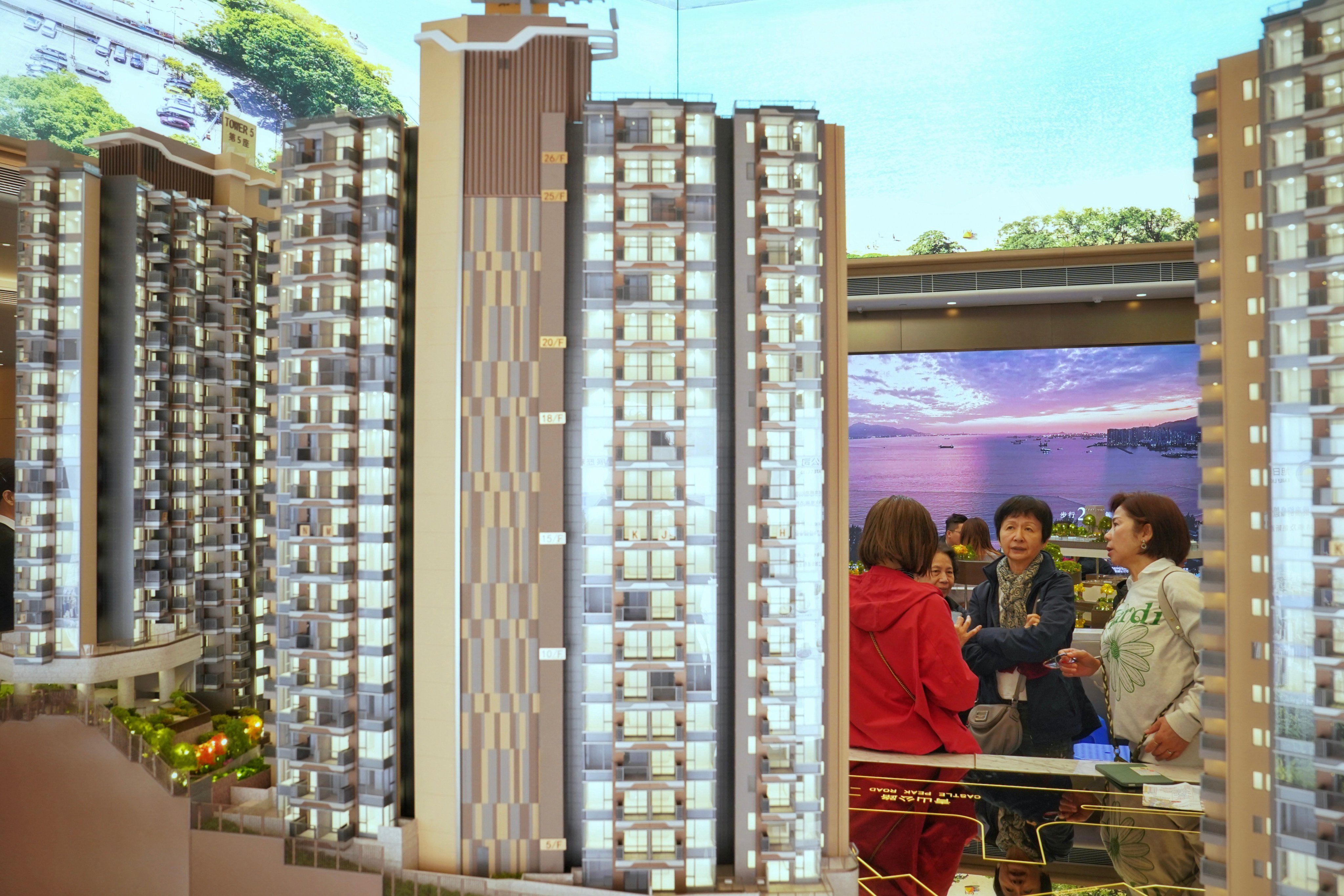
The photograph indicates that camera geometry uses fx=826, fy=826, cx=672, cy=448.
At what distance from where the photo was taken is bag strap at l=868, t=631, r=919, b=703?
14.5 meters

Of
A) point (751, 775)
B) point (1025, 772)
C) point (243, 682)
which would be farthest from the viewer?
point (243, 682)

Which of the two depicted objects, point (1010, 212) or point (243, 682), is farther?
point (1010, 212)

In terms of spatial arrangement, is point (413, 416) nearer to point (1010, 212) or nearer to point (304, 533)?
point (304, 533)

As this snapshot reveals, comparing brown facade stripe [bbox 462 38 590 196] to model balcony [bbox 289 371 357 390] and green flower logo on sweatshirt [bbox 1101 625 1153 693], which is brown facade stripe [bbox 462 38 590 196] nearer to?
model balcony [bbox 289 371 357 390]

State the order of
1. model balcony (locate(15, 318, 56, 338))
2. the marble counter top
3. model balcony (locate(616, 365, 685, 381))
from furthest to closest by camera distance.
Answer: model balcony (locate(15, 318, 56, 338))
the marble counter top
model balcony (locate(616, 365, 685, 381))

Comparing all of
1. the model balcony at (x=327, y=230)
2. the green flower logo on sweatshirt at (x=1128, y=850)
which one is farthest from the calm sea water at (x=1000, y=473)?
the model balcony at (x=327, y=230)

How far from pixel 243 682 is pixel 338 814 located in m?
9.87

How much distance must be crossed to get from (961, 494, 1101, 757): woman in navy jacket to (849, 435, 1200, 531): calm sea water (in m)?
12.5

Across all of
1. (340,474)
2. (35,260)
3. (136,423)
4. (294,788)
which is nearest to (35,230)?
(35,260)

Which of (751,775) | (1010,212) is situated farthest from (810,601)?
(1010,212)

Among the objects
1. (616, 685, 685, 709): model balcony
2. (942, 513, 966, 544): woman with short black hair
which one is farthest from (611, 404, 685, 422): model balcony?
(942, 513, 966, 544): woman with short black hair

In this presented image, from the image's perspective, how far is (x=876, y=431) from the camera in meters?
32.3

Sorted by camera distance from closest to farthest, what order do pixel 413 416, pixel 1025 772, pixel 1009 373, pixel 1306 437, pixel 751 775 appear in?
1. pixel 1306 437
2. pixel 751 775
3. pixel 413 416
4. pixel 1025 772
5. pixel 1009 373

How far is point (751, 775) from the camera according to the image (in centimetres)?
1287
